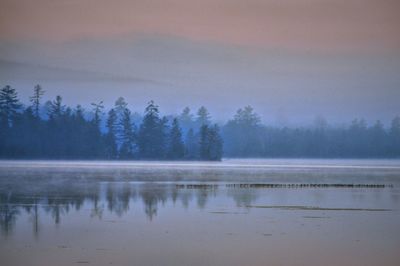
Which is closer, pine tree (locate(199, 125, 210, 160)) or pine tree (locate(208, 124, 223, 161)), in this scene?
pine tree (locate(208, 124, 223, 161))

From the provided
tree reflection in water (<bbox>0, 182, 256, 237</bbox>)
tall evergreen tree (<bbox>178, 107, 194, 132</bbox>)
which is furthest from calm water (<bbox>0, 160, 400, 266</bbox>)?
tall evergreen tree (<bbox>178, 107, 194, 132</bbox>)

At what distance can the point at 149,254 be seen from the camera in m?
8.24

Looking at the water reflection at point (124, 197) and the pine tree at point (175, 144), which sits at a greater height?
the pine tree at point (175, 144)

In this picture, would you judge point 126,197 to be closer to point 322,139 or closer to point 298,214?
point 298,214

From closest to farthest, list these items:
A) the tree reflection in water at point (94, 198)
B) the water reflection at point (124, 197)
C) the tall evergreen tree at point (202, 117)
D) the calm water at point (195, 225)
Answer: the calm water at point (195, 225) < the tree reflection in water at point (94, 198) < the water reflection at point (124, 197) < the tall evergreen tree at point (202, 117)

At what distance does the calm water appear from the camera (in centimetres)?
823

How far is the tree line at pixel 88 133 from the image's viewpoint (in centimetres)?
2969

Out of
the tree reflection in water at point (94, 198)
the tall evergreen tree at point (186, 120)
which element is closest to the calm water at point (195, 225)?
the tree reflection in water at point (94, 198)

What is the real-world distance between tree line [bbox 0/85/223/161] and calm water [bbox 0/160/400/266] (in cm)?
1254

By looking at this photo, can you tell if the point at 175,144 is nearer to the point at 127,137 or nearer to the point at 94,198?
the point at 127,137

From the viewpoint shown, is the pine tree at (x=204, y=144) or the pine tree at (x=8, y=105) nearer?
the pine tree at (x=8, y=105)

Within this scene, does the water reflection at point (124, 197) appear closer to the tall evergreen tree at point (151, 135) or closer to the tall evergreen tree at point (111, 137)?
the tall evergreen tree at point (151, 135)

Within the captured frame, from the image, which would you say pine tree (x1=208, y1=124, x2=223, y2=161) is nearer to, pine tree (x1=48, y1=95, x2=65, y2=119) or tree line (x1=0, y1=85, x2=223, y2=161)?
tree line (x1=0, y1=85, x2=223, y2=161)

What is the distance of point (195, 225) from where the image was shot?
10508mm
